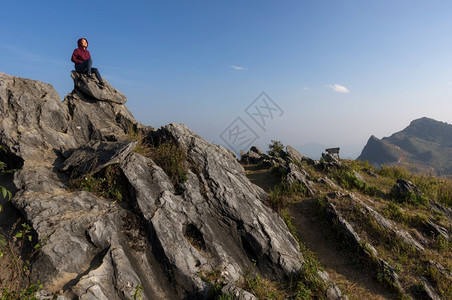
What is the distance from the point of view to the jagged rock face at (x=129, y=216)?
5.98m

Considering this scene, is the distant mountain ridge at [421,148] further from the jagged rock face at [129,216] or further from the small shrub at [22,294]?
the small shrub at [22,294]

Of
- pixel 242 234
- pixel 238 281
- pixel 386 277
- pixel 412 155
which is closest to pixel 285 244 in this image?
pixel 242 234

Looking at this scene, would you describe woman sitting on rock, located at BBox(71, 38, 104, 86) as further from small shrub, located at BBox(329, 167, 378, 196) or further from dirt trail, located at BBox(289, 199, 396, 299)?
small shrub, located at BBox(329, 167, 378, 196)

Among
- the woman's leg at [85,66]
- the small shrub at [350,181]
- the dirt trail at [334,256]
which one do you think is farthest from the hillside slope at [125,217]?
the small shrub at [350,181]

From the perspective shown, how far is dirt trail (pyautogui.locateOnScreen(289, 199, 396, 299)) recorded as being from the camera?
8.07 metres

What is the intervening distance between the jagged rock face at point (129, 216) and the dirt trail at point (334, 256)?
1342 mm

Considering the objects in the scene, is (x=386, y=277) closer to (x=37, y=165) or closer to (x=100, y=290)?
(x=100, y=290)

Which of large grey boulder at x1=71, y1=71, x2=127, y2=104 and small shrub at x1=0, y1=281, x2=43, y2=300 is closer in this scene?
small shrub at x1=0, y1=281, x2=43, y2=300

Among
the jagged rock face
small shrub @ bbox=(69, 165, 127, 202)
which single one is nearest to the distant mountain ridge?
the jagged rock face

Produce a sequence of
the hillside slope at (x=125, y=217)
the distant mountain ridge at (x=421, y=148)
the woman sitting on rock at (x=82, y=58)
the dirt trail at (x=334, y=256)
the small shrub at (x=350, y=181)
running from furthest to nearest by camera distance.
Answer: the distant mountain ridge at (x=421, y=148)
the small shrub at (x=350, y=181)
the woman sitting on rock at (x=82, y=58)
the dirt trail at (x=334, y=256)
the hillside slope at (x=125, y=217)

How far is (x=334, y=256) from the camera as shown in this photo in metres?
9.61

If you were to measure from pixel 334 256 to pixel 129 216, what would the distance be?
26.7 ft

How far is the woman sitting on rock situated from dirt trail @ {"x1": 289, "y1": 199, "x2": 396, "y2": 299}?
1374cm

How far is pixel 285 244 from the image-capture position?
9.01 meters
